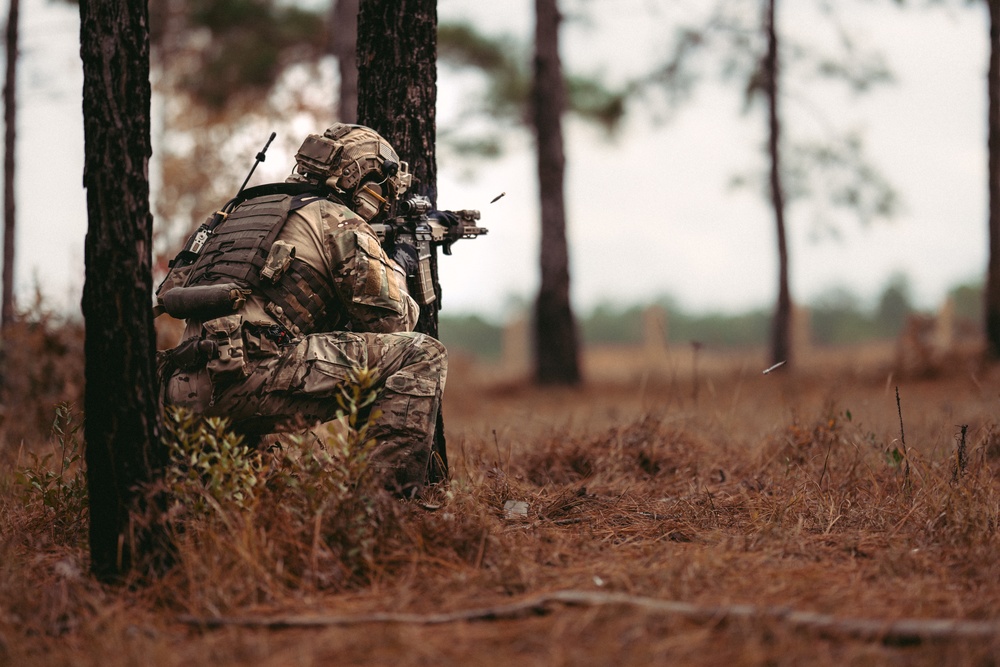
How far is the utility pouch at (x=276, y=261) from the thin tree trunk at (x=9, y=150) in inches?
258

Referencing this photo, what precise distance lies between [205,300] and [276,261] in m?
0.31

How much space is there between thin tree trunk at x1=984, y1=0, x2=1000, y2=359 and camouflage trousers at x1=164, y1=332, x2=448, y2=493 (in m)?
10.1

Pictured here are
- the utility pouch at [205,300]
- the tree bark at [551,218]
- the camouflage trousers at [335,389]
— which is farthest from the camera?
the tree bark at [551,218]

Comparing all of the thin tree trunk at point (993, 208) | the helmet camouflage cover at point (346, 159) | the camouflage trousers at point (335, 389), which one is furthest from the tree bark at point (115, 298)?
the thin tree trunk at point (993, 208)

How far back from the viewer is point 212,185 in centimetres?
1727

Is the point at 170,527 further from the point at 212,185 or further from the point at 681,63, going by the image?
the point at 212,185

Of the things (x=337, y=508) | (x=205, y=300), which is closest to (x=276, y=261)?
(x=205, y=300)

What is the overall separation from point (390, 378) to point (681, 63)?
1100 cm

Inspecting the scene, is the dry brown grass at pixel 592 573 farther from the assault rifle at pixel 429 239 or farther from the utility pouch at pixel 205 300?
the utility pouch at pixel 205 300

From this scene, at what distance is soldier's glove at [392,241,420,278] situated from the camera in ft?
14.2

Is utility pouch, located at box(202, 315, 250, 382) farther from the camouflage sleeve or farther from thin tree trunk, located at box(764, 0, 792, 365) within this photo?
thin tree trunk, located at box(764, 0, 792, 365)

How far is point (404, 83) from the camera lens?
455 centimetres

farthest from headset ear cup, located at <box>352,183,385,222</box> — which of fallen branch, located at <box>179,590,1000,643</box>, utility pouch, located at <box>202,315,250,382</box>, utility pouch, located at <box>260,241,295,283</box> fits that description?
fallen branch, located at <box>179,590,1000,643</box>

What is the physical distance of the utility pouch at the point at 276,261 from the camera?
3697mm
